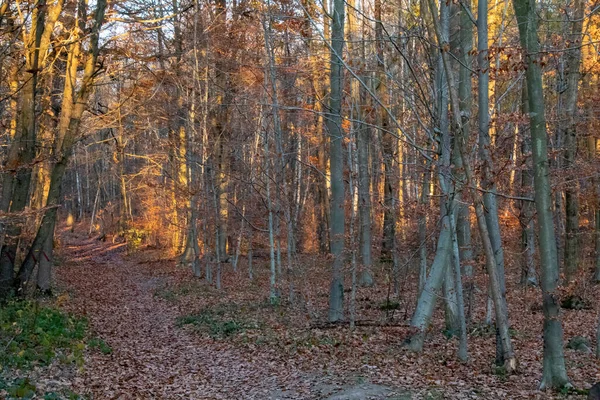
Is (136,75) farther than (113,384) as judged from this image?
Yes

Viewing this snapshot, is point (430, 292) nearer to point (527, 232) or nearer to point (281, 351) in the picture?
point (281, 351)

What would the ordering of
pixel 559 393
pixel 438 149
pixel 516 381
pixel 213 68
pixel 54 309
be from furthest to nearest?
1. pixel 213 68
2. pixel 54 309
3. pixel 438 149
4. pixel 516 381
5. pixel 559 393

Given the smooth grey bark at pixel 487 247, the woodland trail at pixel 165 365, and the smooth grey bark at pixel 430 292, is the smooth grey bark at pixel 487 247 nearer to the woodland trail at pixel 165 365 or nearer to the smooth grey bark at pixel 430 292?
the smooth grey bark at pixel 430 292

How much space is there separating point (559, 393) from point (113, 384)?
641cm

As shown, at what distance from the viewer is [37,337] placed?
31.4 ft

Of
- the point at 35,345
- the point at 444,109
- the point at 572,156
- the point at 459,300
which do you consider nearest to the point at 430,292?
the point at 459,300

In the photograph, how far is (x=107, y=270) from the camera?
82.6 feet

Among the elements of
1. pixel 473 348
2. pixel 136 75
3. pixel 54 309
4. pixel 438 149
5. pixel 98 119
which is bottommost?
pixel 473 348

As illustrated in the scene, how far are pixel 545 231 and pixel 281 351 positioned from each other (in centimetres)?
570

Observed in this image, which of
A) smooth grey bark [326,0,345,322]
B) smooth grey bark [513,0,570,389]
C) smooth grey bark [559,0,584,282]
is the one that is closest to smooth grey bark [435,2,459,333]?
smooth grey bark [513,0,570,389]

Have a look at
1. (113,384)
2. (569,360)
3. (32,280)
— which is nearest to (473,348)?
(569,360)

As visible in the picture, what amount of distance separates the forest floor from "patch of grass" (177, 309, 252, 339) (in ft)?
0.09

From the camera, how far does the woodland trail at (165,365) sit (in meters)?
7.94

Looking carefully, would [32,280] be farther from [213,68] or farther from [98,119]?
[213,68]
